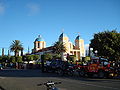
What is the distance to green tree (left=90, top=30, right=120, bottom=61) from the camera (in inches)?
1478

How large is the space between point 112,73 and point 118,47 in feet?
55.3

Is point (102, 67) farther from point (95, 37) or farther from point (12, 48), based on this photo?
point (12, 48)

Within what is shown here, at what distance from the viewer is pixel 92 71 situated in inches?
908

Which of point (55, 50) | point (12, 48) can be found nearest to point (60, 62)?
point (55, 50)

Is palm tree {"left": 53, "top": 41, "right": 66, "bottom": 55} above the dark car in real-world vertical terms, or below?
above

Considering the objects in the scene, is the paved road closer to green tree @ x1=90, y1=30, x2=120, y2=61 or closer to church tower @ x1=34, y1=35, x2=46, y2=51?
green tree @ x1=90, y1=30, x2=120, y2=61

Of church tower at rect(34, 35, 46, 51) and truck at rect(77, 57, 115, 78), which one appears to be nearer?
truck at rect(77, 57, 115, 78)

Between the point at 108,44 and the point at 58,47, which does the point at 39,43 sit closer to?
the point at 58,47

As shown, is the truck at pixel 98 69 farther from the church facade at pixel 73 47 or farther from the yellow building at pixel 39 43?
the yellow building at pixel 39 43

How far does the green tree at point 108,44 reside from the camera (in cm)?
3753

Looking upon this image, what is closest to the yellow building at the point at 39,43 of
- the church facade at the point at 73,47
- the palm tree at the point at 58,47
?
the church facade at the point at 73,47

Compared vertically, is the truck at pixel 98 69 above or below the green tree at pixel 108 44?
below

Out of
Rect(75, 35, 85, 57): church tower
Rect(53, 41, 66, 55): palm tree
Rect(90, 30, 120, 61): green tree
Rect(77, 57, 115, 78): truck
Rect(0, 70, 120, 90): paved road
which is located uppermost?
Rect(75, 35, 85, 57): church tower

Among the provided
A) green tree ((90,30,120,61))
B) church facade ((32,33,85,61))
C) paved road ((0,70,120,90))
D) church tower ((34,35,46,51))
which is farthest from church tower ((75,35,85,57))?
paved road ((0,70,120,90))
